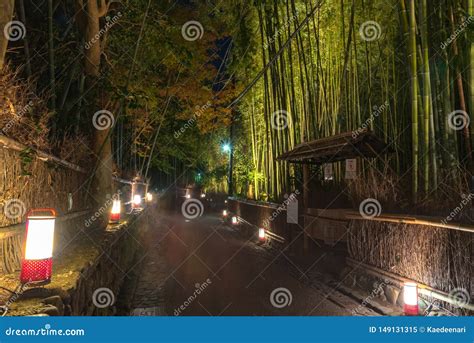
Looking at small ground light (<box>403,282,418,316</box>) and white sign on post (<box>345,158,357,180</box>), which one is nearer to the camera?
small ground light (<box>403,282,418,316</box>)

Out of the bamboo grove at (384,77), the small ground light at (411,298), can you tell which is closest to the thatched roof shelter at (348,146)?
the bamboo grove at (384,77)

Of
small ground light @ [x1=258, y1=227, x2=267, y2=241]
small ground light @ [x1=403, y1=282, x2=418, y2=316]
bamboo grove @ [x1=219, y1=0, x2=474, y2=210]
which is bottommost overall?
small ground light @ [x1=403, y1=282, x2=418, y2=316]

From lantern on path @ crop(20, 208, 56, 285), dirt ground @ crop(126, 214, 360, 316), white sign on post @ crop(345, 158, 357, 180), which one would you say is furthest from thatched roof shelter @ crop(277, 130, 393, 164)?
lantern on path @ crop(20, 208, 56, 285)

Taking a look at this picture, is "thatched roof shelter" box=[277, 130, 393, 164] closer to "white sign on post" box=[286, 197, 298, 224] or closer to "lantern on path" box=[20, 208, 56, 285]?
"white sign on post" box=[286, 197, 298, 224]

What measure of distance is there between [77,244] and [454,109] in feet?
23.3

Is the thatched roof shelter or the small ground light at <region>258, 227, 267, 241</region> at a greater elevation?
the thatched roof shelter

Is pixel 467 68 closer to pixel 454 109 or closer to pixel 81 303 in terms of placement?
pixel 454 109

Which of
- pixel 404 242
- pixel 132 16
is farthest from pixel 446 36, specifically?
pixel 132 16

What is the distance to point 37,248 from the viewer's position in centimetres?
308

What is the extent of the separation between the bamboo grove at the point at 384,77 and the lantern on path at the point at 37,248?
4.68 meters

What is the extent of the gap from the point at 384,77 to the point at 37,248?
8.18 metres

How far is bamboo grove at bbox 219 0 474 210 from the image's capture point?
18.9 ft

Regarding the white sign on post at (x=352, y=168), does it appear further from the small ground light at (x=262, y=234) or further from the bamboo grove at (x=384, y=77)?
the small ground light at (x=262, y=234)

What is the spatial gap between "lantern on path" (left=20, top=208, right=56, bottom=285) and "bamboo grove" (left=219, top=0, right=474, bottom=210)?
468 centimetres
